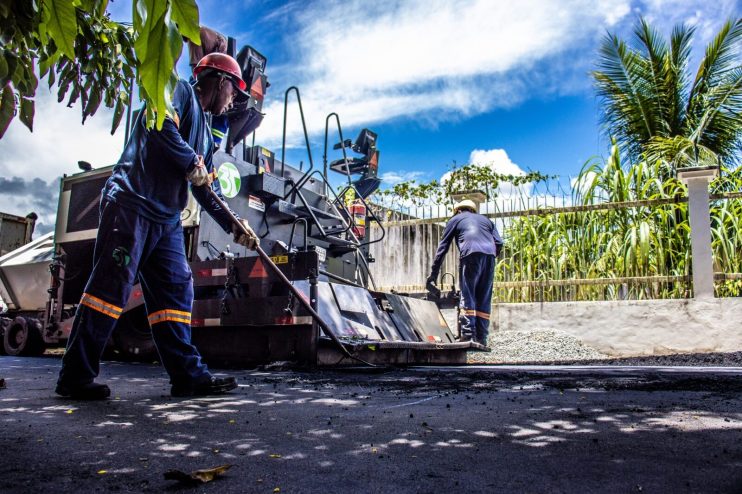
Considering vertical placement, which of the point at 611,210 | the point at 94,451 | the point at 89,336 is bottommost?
the point at 94,451

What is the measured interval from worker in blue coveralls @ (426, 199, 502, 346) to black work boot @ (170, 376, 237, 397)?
174 inches

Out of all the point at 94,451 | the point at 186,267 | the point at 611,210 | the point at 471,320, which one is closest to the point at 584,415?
the point at 94,451

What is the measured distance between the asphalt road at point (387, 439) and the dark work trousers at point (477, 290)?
4056mm

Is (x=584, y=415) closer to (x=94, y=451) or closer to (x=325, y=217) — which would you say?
(x=94, y=451)

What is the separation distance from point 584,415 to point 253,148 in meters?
4.61

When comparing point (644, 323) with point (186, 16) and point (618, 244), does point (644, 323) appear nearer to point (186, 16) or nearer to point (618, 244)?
point (618, 244)

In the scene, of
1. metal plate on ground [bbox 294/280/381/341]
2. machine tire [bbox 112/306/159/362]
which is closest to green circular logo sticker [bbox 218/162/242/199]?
metal plate on ground [bbox 294/280/381/341]

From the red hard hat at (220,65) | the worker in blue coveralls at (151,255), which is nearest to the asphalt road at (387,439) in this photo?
the worker in blue coveralls at (151,255)

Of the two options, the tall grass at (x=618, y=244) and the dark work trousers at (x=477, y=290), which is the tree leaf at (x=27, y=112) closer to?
the dark work trousers at (x=477, y=290)

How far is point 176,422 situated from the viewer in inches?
100.0

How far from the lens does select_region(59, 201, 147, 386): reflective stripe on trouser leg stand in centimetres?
321

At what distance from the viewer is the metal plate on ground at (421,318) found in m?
6.18

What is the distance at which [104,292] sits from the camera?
3266 mm

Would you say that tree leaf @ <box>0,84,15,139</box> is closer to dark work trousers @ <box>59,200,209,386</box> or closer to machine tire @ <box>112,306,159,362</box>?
dark work trousers @ <box>59,200,209,386</box>
